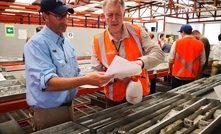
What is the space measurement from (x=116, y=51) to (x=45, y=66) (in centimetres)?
64

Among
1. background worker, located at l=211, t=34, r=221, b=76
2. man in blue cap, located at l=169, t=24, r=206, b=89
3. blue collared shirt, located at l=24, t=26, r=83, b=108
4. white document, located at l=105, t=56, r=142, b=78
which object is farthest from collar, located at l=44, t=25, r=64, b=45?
background worker, located at l=211, t=34, r=221, b=76

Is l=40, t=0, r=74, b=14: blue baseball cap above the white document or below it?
above

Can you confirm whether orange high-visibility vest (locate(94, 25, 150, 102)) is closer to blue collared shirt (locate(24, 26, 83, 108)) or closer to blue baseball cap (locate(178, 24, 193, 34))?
blue collared shirt (locate(24, 26, 83, 108))

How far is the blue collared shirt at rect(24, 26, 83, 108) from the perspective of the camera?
1231mm

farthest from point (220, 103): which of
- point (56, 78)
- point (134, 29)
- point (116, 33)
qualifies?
point (56, 78)

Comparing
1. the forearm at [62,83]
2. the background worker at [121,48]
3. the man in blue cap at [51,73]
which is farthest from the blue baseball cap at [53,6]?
the forearm at [62,83]

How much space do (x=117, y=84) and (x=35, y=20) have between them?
328 inches

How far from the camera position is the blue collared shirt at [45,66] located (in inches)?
48.5

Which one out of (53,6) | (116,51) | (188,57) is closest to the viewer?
(53,6)

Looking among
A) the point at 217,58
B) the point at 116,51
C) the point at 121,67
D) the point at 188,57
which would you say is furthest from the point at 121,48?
the point at 217,58

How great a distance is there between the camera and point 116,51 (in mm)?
1651

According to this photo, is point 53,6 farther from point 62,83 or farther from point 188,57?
point 188,57

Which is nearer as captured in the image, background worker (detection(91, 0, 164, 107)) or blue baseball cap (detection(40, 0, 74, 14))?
blue baseball cap (detection(40, 0, 74, 14))

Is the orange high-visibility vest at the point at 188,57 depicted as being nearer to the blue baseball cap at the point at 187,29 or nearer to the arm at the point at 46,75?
the blue baseball cap at the point at 187,29
